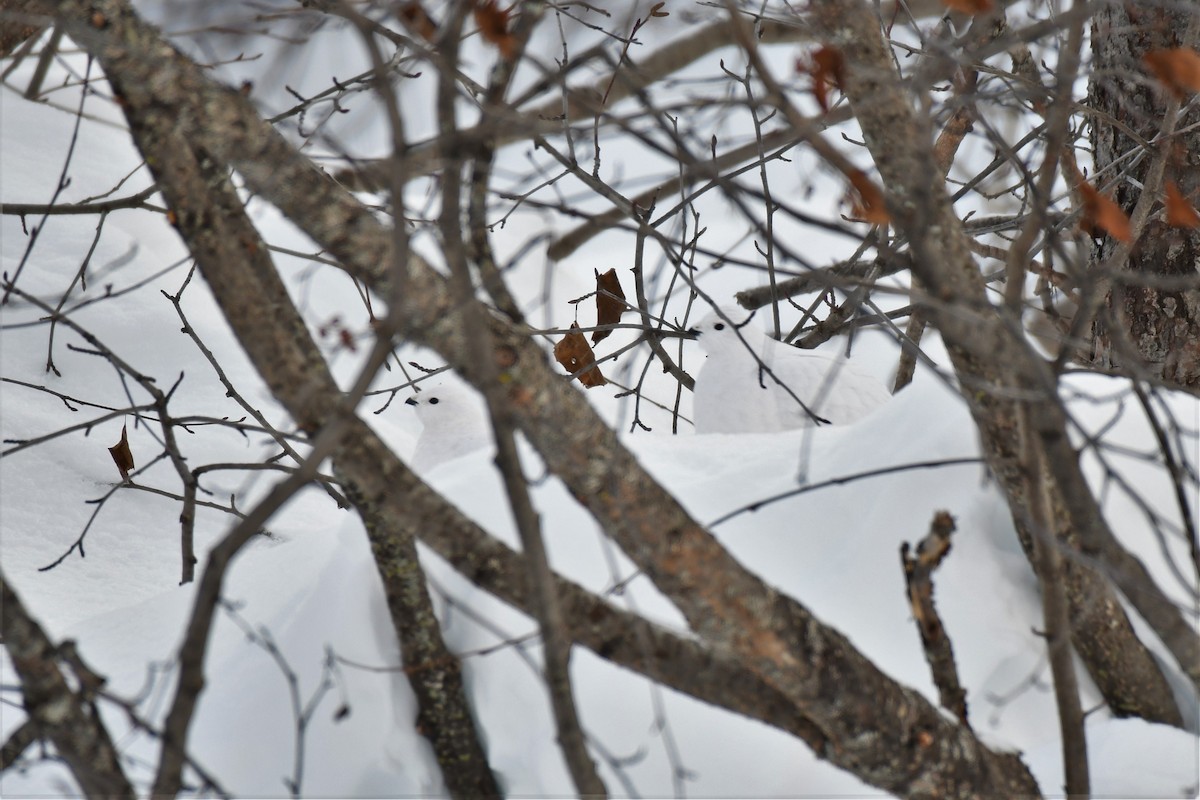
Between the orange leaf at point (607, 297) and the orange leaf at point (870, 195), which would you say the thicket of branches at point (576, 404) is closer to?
the orange leaf at point (870, 195)

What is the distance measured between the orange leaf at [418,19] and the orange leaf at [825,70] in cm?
34

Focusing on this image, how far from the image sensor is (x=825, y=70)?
88 cm

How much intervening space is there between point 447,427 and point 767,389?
0.53m

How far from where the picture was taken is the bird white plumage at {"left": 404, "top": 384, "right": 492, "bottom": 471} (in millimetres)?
1627

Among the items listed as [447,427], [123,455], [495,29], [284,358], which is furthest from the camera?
[123,455]

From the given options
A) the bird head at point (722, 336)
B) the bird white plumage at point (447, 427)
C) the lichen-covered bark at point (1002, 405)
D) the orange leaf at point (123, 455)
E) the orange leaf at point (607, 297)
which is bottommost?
the lichen-covered bark at point (1002, 405)

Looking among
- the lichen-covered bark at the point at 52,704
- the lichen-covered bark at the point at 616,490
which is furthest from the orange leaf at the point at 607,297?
the lichen-covered bark at the point at 52,704

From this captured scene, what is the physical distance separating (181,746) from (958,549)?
Answer: 2.58ft

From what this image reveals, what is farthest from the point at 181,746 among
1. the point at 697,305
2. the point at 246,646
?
the point at 697,305

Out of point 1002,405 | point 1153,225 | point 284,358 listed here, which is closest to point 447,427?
point 284,358

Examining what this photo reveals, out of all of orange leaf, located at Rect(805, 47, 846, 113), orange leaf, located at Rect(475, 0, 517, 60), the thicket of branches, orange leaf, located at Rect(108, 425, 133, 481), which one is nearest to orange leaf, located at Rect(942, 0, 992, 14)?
the thicket of branches

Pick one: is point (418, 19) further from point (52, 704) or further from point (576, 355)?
point (576, 355)

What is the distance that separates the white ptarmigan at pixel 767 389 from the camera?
167cm

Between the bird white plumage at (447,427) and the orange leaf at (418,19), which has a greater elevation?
the bird white plumage at (447,427)
